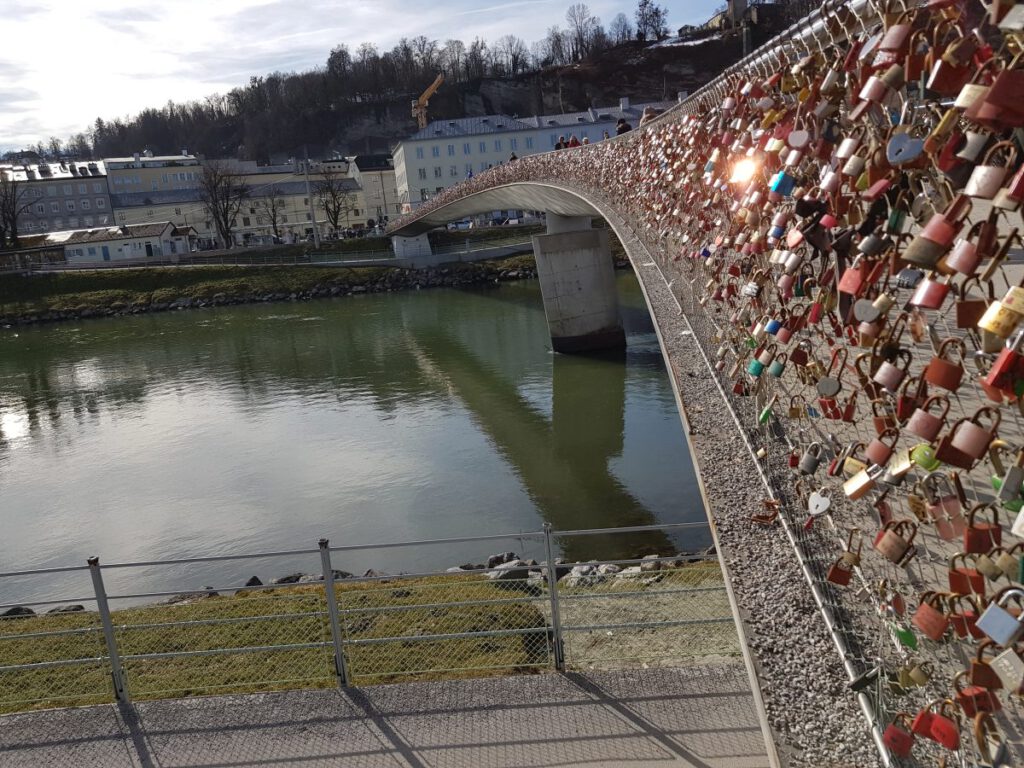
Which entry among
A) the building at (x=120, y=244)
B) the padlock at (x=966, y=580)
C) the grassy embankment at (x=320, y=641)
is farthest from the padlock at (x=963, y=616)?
the building at (x=120, y=244)

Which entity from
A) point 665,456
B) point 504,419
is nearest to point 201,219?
point 504,419

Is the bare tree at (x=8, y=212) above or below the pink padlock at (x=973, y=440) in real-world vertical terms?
above

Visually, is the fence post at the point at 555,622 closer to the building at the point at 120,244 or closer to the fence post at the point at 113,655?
the fence post at the point at 113,655

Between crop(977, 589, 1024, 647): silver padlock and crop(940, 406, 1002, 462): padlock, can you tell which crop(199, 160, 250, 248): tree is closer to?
crop(940, 406, 1002, 462): padlock

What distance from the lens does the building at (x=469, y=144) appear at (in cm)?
8238

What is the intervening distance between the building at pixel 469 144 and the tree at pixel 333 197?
21.6ft

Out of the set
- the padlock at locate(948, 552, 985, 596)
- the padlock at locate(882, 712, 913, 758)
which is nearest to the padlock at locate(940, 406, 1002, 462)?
the padlock at locate(948, 552, 985, 596)

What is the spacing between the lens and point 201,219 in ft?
306

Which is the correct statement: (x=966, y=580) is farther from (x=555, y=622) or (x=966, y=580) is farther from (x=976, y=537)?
(x=555, y=622)

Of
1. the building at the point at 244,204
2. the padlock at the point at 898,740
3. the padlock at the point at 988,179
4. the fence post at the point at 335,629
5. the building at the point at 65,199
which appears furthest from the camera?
the building at the point at 65,199

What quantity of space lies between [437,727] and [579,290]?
78.5 feet

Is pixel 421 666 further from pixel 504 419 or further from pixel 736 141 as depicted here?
pixel 504 419

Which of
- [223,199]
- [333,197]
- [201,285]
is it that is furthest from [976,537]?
[223,199]

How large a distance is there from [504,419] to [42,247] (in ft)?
227
